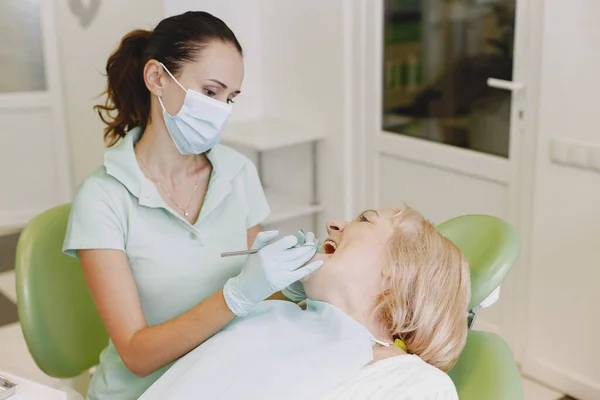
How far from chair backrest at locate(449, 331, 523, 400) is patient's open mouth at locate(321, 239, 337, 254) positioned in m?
0.29

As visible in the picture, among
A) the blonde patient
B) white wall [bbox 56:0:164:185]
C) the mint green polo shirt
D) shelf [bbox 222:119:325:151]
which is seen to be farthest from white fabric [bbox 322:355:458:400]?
white wall [bbox 56:0:164:185]

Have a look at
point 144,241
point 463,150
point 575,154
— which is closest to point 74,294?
point 144,241

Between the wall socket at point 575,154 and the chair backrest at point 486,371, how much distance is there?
1050mm

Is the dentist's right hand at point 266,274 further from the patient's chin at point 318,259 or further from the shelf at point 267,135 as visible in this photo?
the shelf at point 267,135

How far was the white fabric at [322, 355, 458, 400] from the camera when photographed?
1.24m

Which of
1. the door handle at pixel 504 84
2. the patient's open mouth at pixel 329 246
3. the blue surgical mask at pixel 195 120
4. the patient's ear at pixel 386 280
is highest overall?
the blue surgical mask at pixel 195 120

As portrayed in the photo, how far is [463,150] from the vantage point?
9.18 ft

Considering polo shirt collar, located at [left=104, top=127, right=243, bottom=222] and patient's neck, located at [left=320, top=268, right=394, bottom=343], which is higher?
polo shirt collar, located at [left=104, top=127, right=243, bottom=222]

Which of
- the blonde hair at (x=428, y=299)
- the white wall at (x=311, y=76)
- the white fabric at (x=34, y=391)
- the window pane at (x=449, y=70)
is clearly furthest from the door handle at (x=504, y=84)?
the white fabric at (x=34, y=391)

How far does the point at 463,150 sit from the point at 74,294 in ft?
5.22

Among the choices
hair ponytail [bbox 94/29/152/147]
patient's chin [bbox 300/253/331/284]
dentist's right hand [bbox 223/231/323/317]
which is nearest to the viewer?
dentist's right hand [bbox 223/231/323/317]

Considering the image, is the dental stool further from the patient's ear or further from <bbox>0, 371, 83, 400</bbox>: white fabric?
<bbox>0, 371, 83, 400</bbox>: white fabric

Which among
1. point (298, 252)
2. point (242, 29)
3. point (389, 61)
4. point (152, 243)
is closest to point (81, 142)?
point (242, 29)

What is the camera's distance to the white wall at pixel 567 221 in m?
2.30
